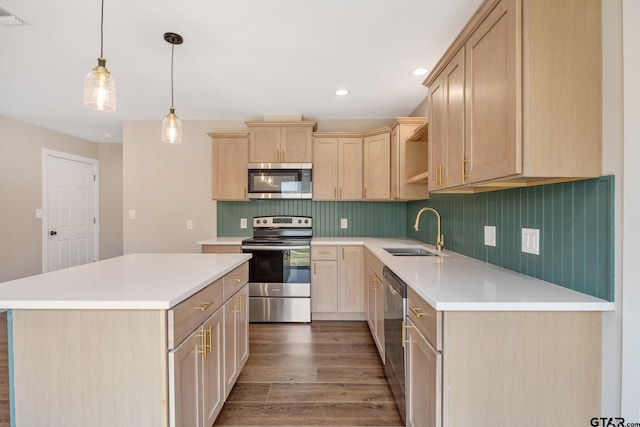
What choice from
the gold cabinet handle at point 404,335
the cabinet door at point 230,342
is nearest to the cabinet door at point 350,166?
the cabinet door at point 230,342

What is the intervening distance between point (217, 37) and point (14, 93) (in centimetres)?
258

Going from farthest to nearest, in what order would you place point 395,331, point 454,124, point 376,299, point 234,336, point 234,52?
point 376,299, point 234,52, point 234,336, point 395,331, point 454,124

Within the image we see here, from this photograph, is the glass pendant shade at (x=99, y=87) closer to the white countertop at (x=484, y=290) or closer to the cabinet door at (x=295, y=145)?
the white countertop at (x=484, y=290)


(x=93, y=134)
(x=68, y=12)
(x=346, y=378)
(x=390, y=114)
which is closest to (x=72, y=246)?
(x=93, y=134)

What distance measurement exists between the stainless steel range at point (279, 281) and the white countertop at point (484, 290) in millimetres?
1514

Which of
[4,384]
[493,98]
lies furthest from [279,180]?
[4,384]

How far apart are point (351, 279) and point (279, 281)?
768 mm

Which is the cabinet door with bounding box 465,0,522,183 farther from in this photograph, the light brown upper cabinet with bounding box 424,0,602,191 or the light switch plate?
the light switch plate

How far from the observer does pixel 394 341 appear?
1.79 meters

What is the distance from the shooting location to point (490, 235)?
189 cm

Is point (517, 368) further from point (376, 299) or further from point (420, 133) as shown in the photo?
point (420, 133)

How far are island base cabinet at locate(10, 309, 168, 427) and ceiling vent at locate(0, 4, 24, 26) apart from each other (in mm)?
1836

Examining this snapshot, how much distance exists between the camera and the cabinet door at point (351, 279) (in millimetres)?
3256

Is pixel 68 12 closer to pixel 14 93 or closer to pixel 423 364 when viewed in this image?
pixel 14 93
